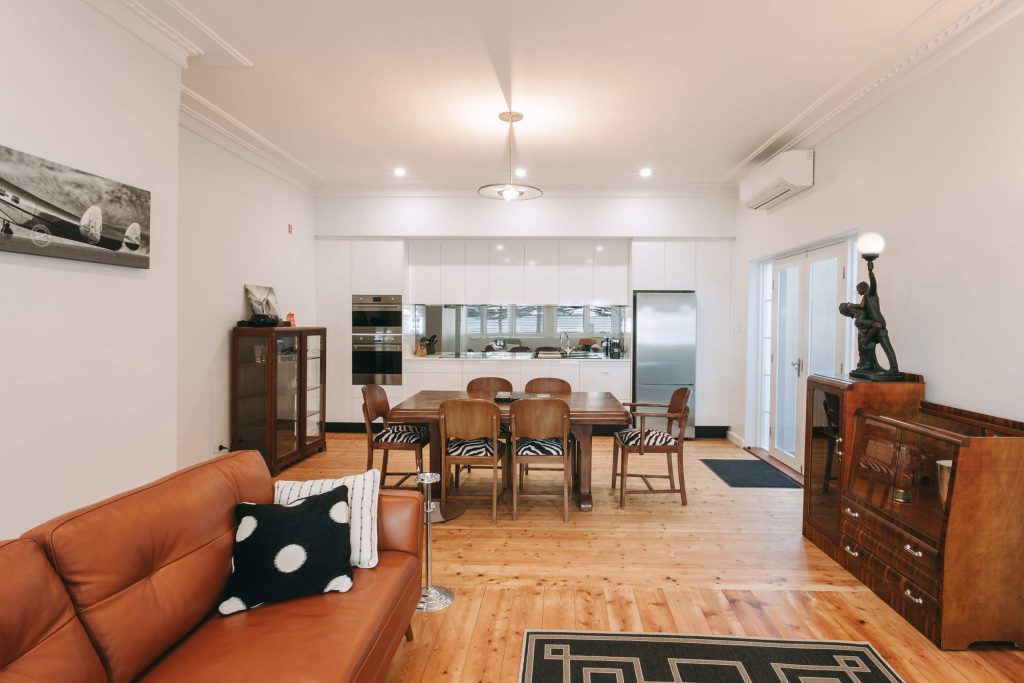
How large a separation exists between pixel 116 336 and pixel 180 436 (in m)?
1.71

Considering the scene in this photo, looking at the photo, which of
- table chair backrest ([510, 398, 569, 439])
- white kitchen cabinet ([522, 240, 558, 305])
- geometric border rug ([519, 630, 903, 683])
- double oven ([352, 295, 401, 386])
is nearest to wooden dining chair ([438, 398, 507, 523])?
table chair backrest ([510, 398, 569, 439])

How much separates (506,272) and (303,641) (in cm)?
544

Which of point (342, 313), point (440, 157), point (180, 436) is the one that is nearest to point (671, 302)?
point (440, 157)

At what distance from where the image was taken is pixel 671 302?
6223 mm

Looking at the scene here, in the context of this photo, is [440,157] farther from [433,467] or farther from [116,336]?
[116,336]

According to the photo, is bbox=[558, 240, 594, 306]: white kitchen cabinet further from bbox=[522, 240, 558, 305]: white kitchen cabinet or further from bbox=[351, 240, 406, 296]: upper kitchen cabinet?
bbox=[351, 240, 406, 296]: upper kitchen cabinet

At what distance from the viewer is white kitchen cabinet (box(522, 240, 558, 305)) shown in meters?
6.60

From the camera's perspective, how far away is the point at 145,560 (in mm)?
1491

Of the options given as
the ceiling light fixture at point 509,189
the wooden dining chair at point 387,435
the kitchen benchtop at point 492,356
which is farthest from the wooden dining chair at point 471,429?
the kitchen benchtop at point 492,356

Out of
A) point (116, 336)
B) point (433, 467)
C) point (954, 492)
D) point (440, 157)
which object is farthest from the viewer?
point (440, 157)

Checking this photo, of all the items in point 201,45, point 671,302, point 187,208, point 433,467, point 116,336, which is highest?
point 201,45

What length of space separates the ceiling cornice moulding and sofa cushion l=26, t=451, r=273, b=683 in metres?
4.03

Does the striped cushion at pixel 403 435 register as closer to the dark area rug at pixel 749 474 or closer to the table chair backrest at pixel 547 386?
the table chair backrest at pixel 547 386

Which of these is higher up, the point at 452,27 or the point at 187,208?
the point at 452,27
